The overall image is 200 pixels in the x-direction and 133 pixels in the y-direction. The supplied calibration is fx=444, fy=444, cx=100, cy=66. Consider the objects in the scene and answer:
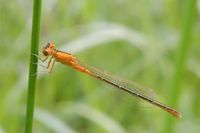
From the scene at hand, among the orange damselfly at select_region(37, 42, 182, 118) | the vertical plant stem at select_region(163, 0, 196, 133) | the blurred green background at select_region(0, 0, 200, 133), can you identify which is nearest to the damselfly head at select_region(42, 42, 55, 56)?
the orange damselfly at select_region(37, 42, 182, 118)

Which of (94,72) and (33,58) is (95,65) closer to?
(94,72)

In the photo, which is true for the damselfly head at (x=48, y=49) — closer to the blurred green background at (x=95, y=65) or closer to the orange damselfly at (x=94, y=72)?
the orange damselfly at (x=94, y=72)

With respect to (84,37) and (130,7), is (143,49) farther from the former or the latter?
(130,7)

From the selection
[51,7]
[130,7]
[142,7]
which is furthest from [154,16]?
[51,7]

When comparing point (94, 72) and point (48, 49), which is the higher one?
point (94, 72)

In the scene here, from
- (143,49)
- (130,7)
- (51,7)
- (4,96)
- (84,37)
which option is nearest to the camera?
(4,96)

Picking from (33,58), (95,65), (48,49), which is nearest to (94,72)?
(48,49)
